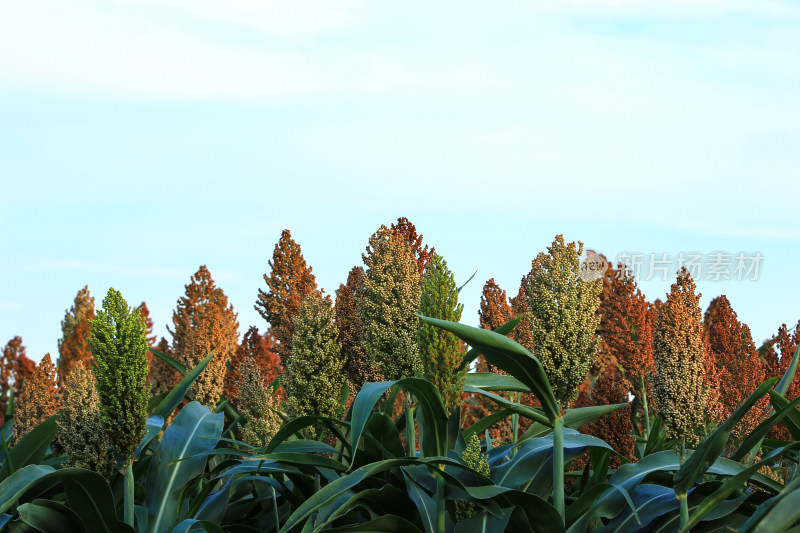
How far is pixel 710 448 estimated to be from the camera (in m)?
3.21

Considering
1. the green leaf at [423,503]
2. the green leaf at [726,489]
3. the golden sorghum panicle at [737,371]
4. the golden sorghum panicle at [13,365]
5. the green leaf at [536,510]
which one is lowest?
the golden sorghum panicle at [13,365]

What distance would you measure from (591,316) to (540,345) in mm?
286

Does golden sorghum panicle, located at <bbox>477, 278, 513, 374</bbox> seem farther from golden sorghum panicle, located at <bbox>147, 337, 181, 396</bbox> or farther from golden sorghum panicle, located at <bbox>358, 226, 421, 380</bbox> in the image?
golden sorghum panicle, located at <bbox>147, 337, 181, 396</bbox>

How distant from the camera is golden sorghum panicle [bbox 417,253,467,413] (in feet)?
11.4

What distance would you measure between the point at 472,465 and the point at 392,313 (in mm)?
916

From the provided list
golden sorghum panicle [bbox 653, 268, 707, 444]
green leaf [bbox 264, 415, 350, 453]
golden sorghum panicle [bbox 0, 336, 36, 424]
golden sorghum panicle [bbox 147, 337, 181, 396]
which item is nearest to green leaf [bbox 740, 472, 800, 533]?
golden sorghum panicle [bbox 653, 268, 707, 444]

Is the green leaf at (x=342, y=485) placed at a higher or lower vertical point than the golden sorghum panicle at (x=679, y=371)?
lower

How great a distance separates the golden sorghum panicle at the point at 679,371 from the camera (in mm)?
3750

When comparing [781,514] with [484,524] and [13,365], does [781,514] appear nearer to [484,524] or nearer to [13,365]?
[484,524]

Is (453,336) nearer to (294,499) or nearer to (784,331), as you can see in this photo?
(294,499)

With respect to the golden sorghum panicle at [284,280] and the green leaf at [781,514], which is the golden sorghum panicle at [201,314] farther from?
the green leaf at [781,514]

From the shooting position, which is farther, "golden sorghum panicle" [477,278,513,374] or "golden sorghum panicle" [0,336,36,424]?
"golden sorghum panicle" [0,336,36,424]

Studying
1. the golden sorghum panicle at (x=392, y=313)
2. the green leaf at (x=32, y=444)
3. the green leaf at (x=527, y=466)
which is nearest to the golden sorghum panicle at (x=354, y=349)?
the golden sorghum panicle at (x=392, y=313)

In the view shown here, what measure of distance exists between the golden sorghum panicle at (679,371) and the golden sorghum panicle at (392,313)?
1.22m
